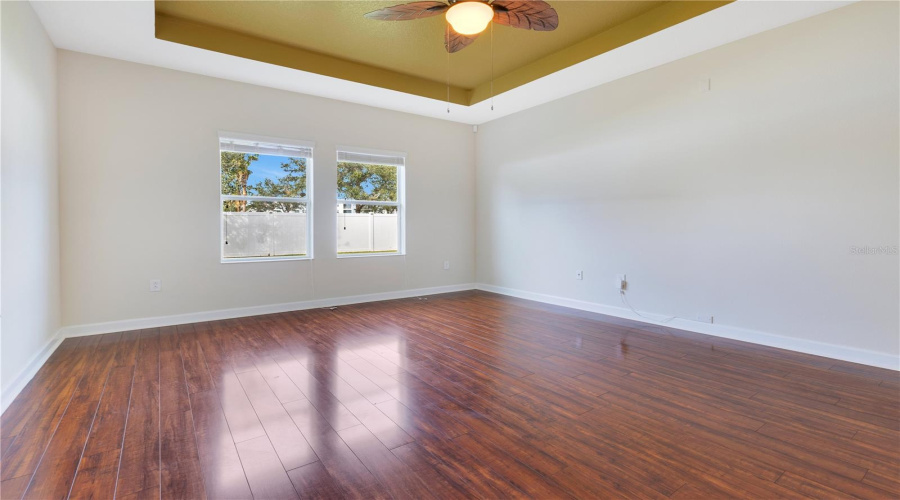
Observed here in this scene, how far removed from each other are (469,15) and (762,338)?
3484 mm

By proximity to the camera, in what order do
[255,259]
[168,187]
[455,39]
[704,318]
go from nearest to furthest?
[455,39], [704,318], [168,187], [255,259]

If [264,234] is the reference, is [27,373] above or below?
below

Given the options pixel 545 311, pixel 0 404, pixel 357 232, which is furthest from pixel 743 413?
pixel 357 232

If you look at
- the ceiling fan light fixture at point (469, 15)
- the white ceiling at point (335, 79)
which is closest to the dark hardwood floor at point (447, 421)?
the ceiling fan light fixture at point (469, 15)

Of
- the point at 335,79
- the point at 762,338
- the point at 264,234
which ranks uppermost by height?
the point at 335,79

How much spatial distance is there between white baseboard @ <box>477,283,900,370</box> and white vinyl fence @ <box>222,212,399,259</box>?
100 inches

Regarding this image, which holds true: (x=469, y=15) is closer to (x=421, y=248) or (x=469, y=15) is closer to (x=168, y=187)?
(x=168, y=187)

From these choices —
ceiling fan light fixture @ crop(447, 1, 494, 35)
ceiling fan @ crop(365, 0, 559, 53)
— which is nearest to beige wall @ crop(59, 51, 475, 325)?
ceiling fan @ crop(365, 0, 559, 53)

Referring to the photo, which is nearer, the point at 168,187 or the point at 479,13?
the point at 479,13

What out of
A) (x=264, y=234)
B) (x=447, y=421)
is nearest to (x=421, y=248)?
(x=264, y=234)

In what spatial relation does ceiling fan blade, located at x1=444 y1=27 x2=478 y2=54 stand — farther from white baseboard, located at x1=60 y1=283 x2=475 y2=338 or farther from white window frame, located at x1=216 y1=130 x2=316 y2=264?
white baseboard, located at x1=60 y1=283 x2=475 y2=338

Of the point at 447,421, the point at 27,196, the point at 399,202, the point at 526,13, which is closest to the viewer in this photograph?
the point at 447,421

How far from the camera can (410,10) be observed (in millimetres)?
2631

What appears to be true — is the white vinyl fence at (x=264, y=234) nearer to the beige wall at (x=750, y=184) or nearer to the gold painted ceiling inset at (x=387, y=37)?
the gold painted ceiling inset at (x=387, y=37)
